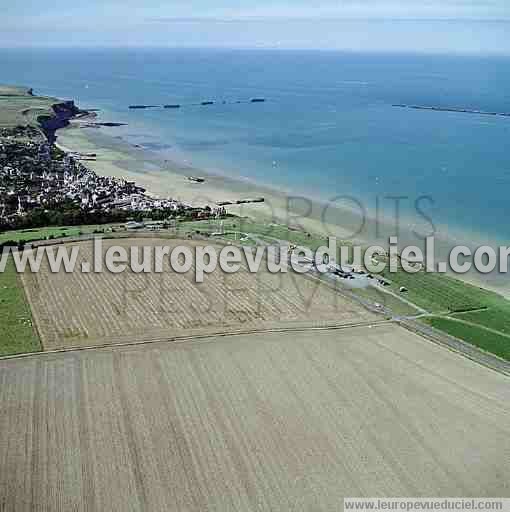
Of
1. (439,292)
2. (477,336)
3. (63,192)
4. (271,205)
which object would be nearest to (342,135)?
(271,205)

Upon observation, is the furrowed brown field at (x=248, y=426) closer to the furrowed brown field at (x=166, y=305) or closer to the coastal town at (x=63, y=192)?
the furrowed brown field at (x=166, y=305)

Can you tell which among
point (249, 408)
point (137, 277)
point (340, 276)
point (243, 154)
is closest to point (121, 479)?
point (249, 408)

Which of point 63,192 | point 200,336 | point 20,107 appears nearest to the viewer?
point 200,336

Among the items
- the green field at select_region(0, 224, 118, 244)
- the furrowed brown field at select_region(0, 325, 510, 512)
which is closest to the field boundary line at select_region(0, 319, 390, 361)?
the furrowed brown field at select_region(0, 325, 510, 512)

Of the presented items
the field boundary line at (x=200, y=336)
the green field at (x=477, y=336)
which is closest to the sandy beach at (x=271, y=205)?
the green field at (x=477, y=336)

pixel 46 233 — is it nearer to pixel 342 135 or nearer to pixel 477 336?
pixel 477 336

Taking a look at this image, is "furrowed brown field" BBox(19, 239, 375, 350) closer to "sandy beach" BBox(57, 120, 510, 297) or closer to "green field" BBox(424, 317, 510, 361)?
"green field" BBox(424, 317, 510, 361)
